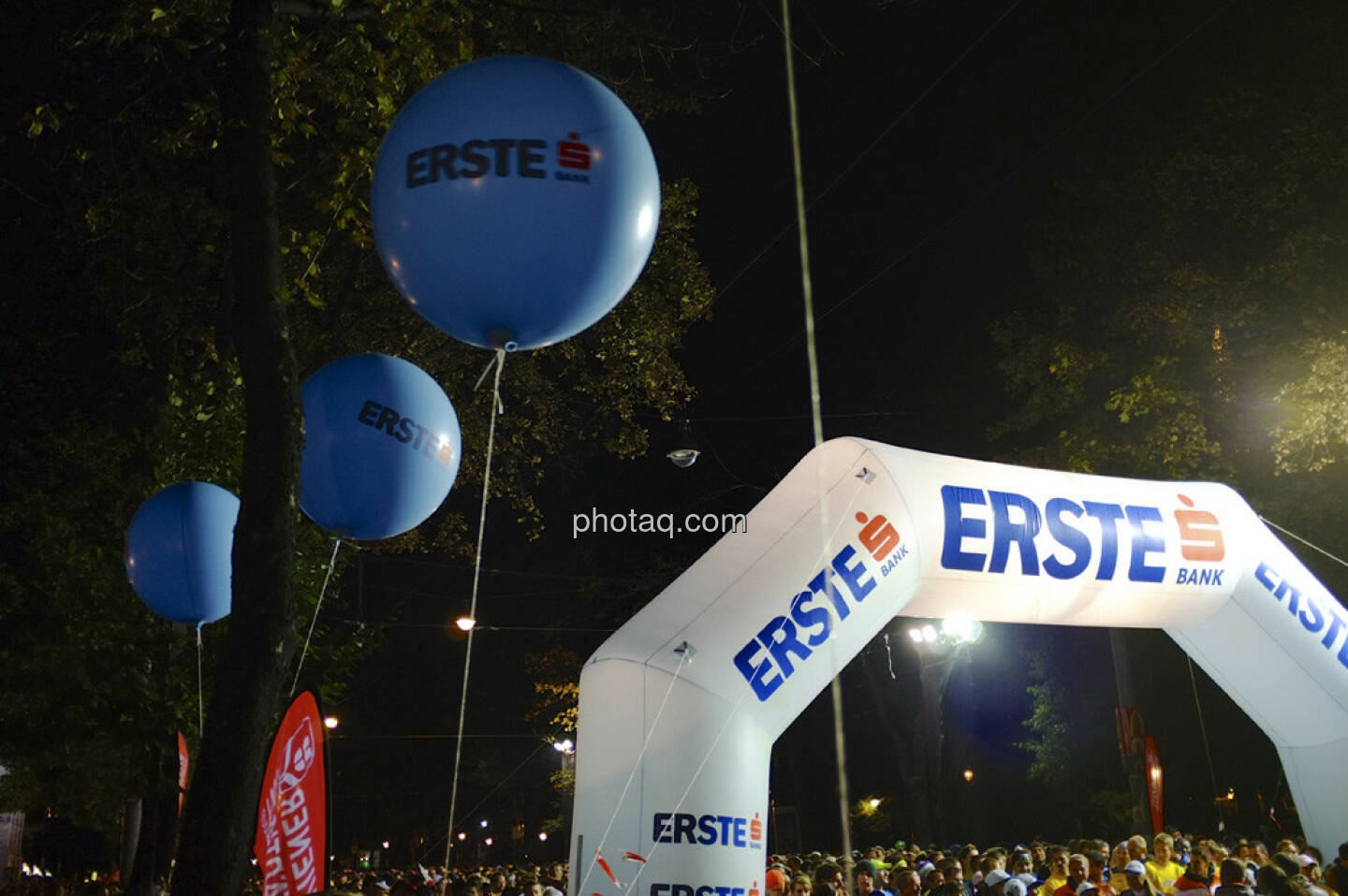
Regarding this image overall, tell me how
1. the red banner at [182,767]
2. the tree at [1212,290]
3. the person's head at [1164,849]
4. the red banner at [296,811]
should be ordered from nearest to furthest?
the red banner at [296,811], the person's head at [1164,849], the red banner at [182,767], the tree at [1212,290]

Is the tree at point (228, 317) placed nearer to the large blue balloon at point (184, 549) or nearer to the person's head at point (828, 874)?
the large blue balloon at point (184, 549)

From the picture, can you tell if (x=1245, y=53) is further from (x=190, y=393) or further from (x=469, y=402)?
(x=190, y=393)

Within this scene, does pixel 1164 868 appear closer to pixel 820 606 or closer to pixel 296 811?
pixel 820 606

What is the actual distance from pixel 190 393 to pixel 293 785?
7.72 m

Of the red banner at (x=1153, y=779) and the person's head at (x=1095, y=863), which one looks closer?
the person's head at (x=1095, y=863)

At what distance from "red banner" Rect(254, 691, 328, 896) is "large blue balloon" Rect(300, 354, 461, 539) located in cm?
101

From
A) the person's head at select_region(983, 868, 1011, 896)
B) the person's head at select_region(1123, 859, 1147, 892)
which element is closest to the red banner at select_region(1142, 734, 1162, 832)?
the person's head at select_region(983, 868, 1011, 896)

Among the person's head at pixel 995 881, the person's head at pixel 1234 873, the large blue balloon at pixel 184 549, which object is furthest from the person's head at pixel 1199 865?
the large blue balloon at pixel 184 549

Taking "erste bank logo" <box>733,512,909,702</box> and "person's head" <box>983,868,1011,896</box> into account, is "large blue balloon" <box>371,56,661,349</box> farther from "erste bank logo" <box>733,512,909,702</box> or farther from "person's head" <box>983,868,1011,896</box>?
"person's head" <box>983,868,1011,896</box>

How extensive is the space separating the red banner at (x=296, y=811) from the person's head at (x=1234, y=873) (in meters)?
5.11

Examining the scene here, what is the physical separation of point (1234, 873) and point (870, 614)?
2551mm

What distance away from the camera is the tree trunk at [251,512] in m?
4.73

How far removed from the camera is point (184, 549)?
22.4 ft

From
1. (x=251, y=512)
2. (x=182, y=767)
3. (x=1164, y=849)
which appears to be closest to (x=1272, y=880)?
(x=1164, y=849)
